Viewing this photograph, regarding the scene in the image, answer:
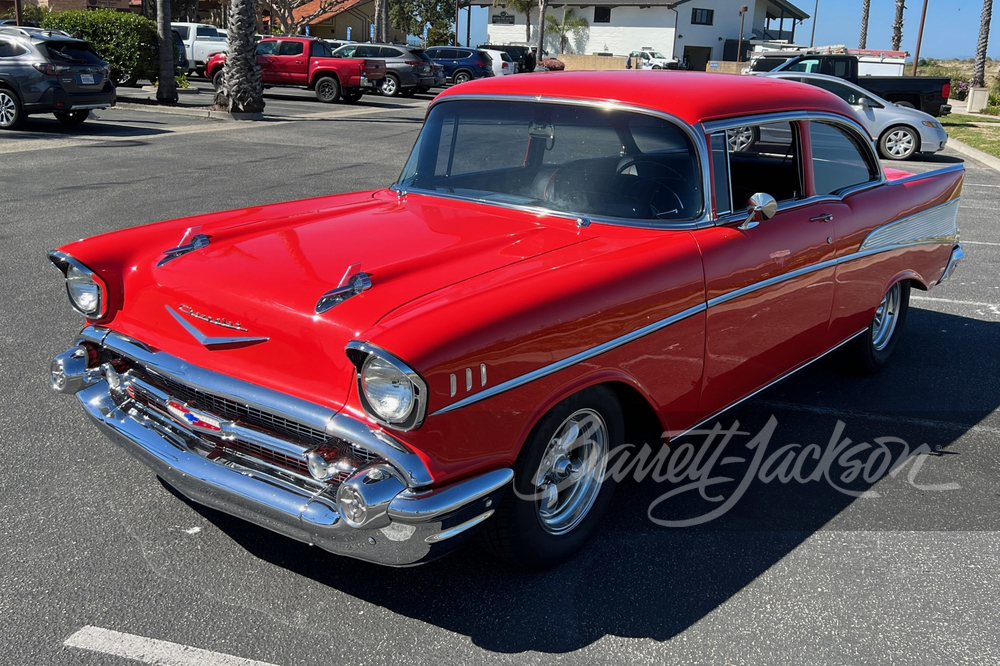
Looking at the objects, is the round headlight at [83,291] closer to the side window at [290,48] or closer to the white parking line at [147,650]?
the white parking line at [147,650]

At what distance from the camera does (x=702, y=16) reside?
213ft

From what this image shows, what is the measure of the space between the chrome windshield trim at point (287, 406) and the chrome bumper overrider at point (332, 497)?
0.04 ft

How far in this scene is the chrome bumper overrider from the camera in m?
2.67

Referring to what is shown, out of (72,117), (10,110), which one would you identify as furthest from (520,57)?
(10,110)

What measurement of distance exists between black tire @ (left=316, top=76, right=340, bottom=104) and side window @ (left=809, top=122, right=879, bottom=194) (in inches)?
832

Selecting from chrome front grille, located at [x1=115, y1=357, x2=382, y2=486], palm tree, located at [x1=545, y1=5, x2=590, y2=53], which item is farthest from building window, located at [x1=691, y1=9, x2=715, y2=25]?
chrome front grille, located at [x1=115, y1=357, x2=382, y2=486]

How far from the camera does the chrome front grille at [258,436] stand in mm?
2824

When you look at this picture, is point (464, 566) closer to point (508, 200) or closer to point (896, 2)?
point (508, 200)

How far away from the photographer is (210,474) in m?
2.96

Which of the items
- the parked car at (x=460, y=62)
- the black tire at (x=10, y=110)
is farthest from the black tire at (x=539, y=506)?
the parked car at (x=460, y=62)

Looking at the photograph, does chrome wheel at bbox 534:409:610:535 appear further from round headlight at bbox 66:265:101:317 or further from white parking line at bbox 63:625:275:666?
round headlight at bbox 66:265:101:317

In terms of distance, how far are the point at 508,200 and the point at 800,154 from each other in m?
1.54

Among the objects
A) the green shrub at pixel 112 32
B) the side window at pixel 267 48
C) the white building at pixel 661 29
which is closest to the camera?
the green shrub at pixel 112 32

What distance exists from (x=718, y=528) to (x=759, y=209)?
4.31 feet
